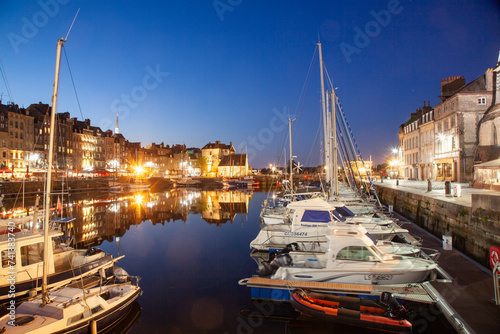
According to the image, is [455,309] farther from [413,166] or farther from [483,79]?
[413,166]

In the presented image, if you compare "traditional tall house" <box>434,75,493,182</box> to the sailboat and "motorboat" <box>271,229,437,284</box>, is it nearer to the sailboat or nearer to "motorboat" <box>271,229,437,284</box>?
"motorboat" <box>271,229,437,284</box>

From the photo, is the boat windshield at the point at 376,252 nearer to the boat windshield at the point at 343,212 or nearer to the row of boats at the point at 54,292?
the boat windshield at the point at 343,212

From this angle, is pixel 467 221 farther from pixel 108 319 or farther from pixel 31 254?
pixel 31 254

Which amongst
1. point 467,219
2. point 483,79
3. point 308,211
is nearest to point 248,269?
point 308,211

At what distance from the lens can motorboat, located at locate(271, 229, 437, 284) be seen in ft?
33.0

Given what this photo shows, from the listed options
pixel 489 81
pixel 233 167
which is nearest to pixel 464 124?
pixel 489 81

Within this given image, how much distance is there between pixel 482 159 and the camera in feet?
93.7

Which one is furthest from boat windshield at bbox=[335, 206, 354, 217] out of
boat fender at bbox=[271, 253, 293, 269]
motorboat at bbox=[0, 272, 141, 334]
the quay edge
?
motorboat at bbox=[0, 272, 141, 334]

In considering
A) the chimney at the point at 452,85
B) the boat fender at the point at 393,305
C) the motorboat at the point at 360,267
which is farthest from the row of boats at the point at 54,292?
the chimney at the point at 452,85

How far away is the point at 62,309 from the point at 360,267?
9395 millimetres

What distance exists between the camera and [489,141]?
30969mm

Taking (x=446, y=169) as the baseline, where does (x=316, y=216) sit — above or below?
below

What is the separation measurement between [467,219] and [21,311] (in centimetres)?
1877

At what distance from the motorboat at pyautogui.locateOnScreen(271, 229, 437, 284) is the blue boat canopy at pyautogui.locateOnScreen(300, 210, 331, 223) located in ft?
12.6
